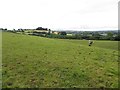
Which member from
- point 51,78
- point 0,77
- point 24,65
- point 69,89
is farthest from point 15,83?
point 24,65

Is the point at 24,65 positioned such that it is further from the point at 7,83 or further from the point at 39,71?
the point at 7,83

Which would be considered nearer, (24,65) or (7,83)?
(7,83)

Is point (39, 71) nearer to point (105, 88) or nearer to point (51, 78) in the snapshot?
point (51, 78)

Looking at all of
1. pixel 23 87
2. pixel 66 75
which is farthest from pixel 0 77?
pixel 66 75

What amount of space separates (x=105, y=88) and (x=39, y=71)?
178 inches

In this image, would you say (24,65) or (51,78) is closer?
(51,78)

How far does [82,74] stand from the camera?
40.5 feet

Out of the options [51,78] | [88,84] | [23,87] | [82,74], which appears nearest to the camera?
[23,87]

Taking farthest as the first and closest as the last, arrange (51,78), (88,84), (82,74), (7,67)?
(7,67) → (82,74) → (51,78) → (88,84)

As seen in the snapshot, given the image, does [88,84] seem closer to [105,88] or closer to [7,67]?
[105,88]

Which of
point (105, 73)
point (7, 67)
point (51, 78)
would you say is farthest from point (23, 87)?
point (105, 73)

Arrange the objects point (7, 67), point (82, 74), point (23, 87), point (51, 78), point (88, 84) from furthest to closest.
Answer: point (7, 67) → point (82, 74) → point (51, 78) → point (88, 84) → point (23, 87)

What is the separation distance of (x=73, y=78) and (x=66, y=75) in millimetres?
681

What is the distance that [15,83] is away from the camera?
408 inches
